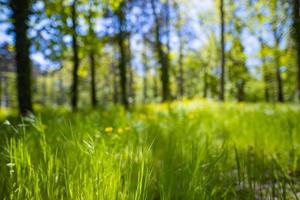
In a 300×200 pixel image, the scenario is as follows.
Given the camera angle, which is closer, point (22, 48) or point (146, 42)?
point (22, 48)

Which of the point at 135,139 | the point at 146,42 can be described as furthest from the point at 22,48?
the point at 146,42

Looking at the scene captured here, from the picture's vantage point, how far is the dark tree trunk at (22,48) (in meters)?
4.57

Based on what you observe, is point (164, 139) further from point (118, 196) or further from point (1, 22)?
point (1, 22)

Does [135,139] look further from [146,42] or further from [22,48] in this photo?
[146,42]

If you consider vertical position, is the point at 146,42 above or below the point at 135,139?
above

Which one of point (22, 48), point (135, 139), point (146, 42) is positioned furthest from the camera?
point (146, 42)

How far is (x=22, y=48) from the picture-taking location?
4.78 meters

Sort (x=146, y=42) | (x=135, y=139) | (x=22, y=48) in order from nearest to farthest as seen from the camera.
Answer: (x=135, y=139), (x=22, y=48), (x=146, y=42)

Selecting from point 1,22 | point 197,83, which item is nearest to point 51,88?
point 197,83

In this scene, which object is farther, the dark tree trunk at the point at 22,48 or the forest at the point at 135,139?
the dark tree trunk at the point at 22,48

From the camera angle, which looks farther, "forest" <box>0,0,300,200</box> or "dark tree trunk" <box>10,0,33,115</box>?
"dark tree trunk" <box>10,0,33,115</box>

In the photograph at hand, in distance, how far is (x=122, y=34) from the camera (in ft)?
40.6

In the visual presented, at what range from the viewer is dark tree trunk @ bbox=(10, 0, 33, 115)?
15.0 ft

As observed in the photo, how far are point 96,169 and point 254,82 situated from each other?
114 feet
